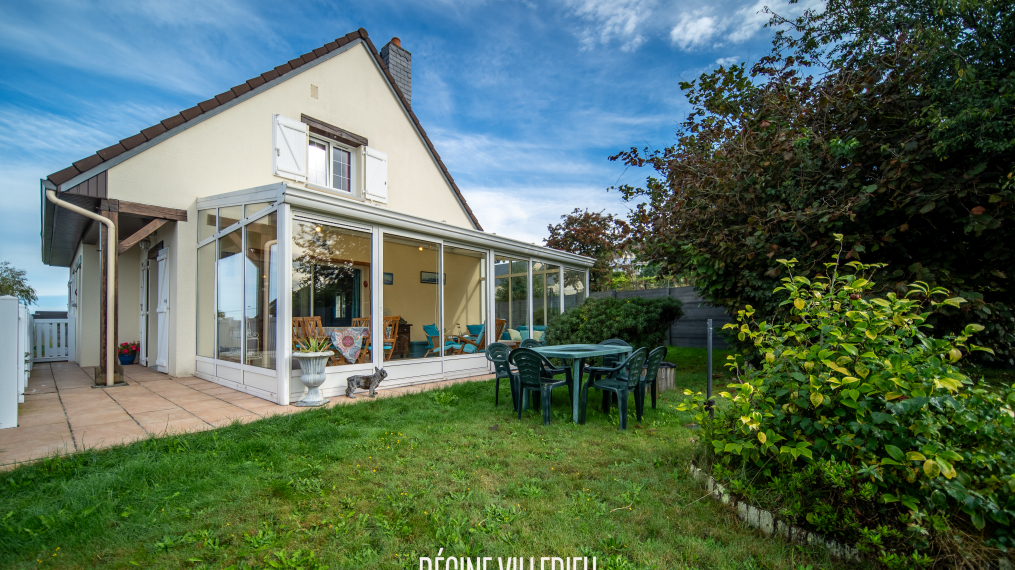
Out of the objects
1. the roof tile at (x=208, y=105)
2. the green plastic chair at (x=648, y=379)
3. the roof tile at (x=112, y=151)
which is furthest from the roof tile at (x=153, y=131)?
the green plastic chair at (x=648, y=379)

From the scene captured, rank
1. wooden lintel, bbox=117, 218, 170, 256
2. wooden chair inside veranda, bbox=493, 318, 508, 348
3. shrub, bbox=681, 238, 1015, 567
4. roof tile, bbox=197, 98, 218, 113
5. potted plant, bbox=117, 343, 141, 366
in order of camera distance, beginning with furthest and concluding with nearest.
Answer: potted plant, bbox=117, 343, 141, 366 → wooden chair inside veranda, bbox=493, 318, 508, 348 → roof tile, bbox=197, 98, 218, 113 → wooden lintel, bbox=117, 218, 170, 256 → shrub, bbox=681, 238, 1015, 567

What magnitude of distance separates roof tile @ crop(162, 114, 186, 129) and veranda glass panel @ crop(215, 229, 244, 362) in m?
1.94

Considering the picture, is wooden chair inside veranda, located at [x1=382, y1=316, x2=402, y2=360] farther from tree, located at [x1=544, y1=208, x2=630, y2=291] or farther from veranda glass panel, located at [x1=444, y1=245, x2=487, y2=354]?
tree, located at [x1=544, y1=208, x2=630, y2=291]

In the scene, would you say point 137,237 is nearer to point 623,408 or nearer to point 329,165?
point 329,165

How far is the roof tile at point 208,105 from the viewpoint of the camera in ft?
21.8

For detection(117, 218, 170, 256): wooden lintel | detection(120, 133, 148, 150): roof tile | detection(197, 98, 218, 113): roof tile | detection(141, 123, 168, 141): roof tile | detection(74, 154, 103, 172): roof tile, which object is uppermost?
detection(197, 98, 218, 113): roof tile

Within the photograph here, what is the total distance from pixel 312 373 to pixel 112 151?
14.7ft

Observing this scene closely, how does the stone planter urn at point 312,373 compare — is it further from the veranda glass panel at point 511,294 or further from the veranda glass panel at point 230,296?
the veranda glass panel at point 511,294

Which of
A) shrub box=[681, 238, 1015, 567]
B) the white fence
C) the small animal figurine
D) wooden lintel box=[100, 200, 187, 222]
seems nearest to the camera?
shrub box=[681, 238, 1015, 567]

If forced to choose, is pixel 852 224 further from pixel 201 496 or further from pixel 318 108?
pixel 318 108

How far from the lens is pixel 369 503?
2.50 metres

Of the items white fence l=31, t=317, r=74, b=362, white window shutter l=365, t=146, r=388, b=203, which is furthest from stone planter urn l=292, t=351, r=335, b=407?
white fence l=31, t=317, r=74, b=362

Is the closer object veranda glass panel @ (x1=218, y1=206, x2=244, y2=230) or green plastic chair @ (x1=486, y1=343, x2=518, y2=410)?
green plastic chair @ (x1=486, y1=343, x2=518, y2=410)

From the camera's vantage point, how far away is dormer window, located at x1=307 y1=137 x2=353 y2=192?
811 cm
